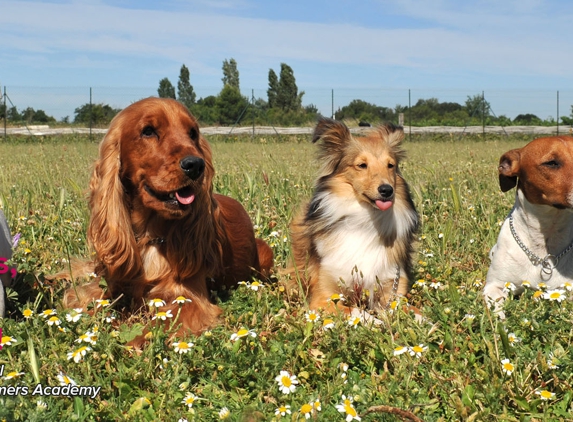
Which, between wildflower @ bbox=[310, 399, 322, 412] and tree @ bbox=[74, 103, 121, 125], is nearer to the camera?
wildflower @ bbox=[310, 399, 322, 412]

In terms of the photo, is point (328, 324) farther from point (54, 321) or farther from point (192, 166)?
point (54, 321)

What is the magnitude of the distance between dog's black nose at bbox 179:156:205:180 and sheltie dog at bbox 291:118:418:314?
1212 millimetres

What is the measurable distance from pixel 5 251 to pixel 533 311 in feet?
10.3

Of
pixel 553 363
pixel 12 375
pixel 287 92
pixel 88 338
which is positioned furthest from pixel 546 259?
pixel 287 92

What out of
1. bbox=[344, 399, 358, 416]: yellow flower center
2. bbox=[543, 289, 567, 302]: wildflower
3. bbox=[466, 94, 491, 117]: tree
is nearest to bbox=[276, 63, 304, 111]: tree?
bbox=[466, 94, 491, 117]: tree

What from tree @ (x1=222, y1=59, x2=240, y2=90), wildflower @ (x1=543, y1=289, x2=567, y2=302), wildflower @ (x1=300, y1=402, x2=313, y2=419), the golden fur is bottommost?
wildflower @ (x1=300, y1=402, x2=313, y2=419)

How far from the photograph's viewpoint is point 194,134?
12.3 feet

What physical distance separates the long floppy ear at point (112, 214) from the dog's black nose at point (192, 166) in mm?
587

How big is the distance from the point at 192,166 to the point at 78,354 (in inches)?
45.7

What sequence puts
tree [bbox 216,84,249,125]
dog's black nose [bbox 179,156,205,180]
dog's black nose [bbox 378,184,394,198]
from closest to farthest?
dog's black nose [bbox 179,156,205,180] → dog's black nose [bbox 378,184,394,198] → tree [bbox 216,84,249,125]

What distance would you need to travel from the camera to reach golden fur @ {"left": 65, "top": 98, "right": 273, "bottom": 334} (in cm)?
343

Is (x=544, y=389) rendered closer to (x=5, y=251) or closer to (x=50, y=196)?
(x=5, y=251)

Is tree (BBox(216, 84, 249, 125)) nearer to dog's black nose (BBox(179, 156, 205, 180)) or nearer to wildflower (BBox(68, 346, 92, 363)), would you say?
dog's black nose (BBox(179, 156, 205, 180))

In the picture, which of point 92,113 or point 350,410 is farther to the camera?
point 92,113
